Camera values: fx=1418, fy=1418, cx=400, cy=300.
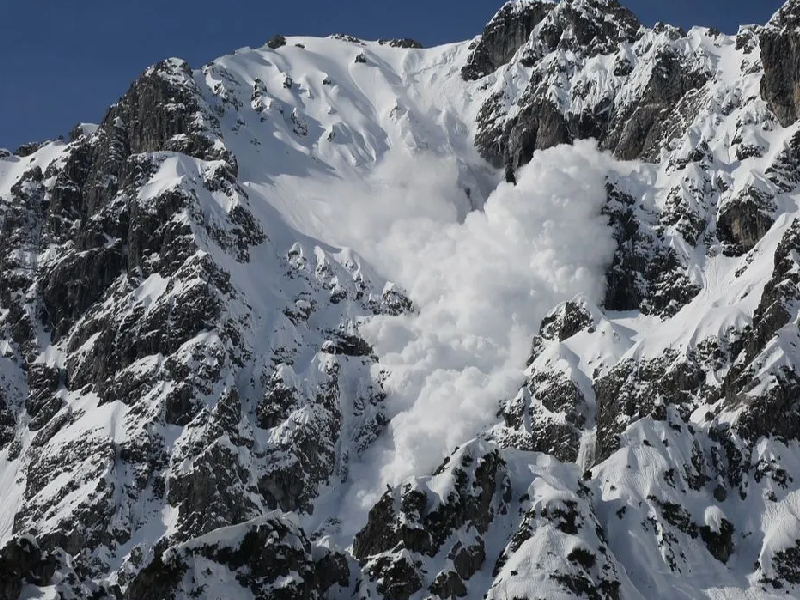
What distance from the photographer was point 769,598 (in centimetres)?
19262

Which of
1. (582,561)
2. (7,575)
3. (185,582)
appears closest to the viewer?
(7,575)

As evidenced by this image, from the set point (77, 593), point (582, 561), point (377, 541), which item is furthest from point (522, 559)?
point (77, 593)

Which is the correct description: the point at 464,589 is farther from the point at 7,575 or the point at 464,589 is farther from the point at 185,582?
the point at 7,575

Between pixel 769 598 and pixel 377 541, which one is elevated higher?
pixel 377 541

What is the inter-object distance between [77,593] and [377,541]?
50.2 m

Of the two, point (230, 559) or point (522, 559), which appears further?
point (522, 559)

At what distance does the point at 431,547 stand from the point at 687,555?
37368 mm

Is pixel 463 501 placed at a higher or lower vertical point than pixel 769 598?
higher

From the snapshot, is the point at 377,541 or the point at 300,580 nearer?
the point at 300,580

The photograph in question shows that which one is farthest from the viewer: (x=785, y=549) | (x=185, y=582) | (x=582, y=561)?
(x=785, y=549)

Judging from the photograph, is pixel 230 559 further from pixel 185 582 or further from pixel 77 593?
pixel 77 593

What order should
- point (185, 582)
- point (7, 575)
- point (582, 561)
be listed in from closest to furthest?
point (7, 575)
point (185, 582)
point (582, 561)

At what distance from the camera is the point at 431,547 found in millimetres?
187875

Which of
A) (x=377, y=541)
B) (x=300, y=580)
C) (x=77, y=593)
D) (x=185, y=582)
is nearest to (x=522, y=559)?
(x=377, y=541)
